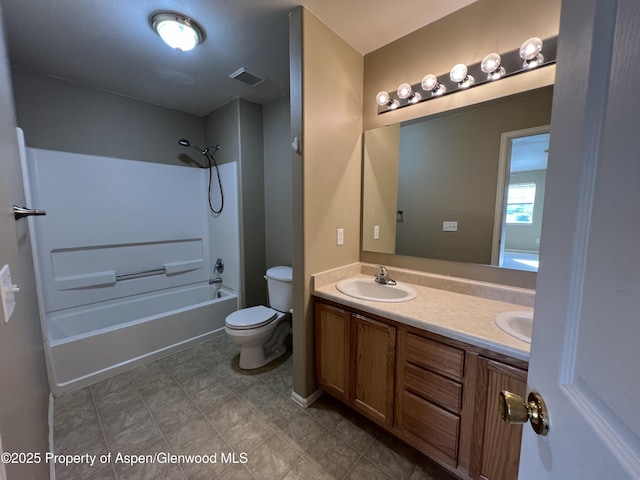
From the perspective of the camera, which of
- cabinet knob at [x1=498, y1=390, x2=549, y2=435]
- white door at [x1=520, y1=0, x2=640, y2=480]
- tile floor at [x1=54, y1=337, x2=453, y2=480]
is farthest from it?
tile floor at [x1=54, y1=337, x2=453, y2=480]

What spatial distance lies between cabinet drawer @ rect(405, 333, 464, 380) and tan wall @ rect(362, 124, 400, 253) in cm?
78

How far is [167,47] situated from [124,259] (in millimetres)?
2078

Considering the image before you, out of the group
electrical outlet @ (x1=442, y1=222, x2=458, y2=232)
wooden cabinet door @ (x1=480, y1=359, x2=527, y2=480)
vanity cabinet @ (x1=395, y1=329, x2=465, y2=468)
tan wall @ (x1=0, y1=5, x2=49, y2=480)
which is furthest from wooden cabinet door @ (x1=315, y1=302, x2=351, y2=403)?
tan wall @ (x1=0, y1=5, x2=49, y2=480)

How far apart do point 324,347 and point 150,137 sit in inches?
113

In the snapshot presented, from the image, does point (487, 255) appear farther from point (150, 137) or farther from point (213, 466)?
point (150, 137)

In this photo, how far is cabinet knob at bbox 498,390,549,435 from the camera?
0.48m

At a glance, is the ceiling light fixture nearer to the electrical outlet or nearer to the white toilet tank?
the white toilet tank

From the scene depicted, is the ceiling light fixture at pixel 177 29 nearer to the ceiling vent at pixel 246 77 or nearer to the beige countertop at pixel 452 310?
the ceiling vent at pixel 246 77

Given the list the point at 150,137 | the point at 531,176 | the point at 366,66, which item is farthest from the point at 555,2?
the point at 150,137

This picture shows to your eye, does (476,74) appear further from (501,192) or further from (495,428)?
(495,428)

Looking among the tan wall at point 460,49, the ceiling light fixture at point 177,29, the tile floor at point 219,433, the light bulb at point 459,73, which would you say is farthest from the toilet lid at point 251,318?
the light bulb at point 459,73

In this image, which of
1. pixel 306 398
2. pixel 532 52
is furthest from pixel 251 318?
pixel 532 52

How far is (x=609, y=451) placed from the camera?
32 centimetres

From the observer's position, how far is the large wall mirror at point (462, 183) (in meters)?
1.37
